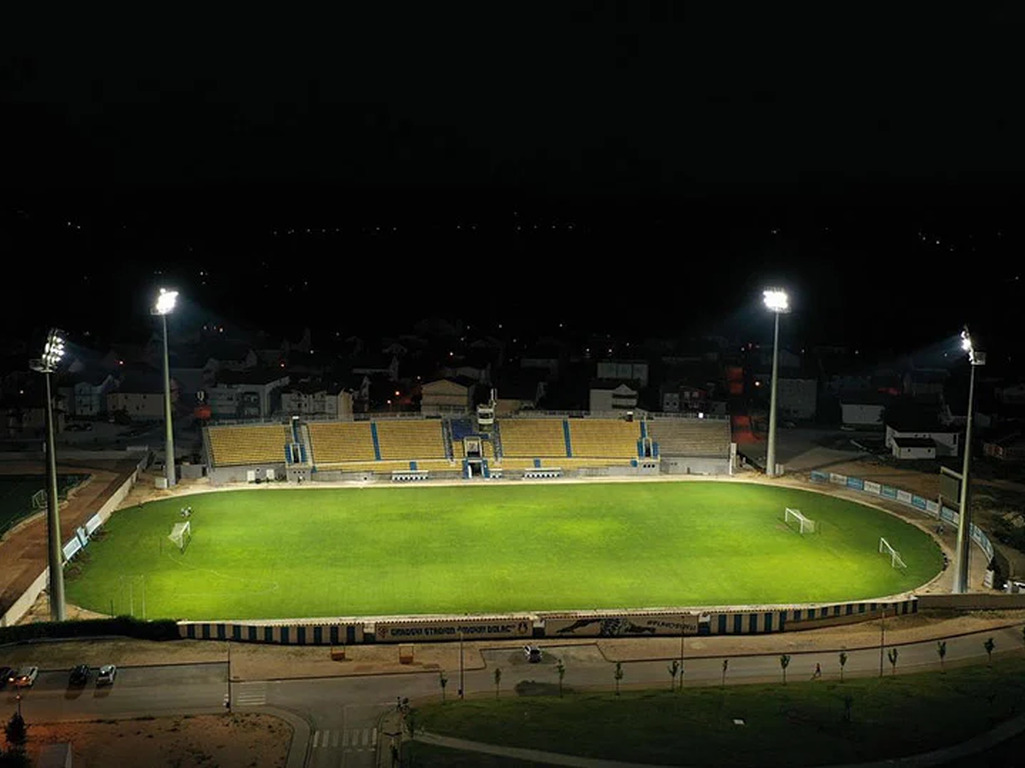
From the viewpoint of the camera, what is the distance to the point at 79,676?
73.5ft

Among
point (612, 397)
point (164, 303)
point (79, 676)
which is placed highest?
point (164, 303)

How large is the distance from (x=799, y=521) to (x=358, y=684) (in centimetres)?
2116

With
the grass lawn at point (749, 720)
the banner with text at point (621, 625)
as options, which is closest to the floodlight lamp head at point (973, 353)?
the grass lawn at point (749, 720)

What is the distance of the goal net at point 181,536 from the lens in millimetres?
34250

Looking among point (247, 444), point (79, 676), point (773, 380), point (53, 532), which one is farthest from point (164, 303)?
point (773, 380)

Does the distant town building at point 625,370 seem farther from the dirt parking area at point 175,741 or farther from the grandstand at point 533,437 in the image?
the dirt parking area at point 175,741

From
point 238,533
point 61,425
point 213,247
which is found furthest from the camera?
point 213,247

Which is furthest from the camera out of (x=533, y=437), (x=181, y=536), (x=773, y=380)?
(x=533, y=437)

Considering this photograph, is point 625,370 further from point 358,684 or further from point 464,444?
point 358,684

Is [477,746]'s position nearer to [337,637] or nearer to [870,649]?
[337,637]

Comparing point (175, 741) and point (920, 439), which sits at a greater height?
point (920, 439)

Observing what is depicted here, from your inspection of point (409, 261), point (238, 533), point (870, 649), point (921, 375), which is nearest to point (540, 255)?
point (409, 261)

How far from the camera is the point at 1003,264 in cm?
11050

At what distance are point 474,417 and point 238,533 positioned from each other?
16106mm
